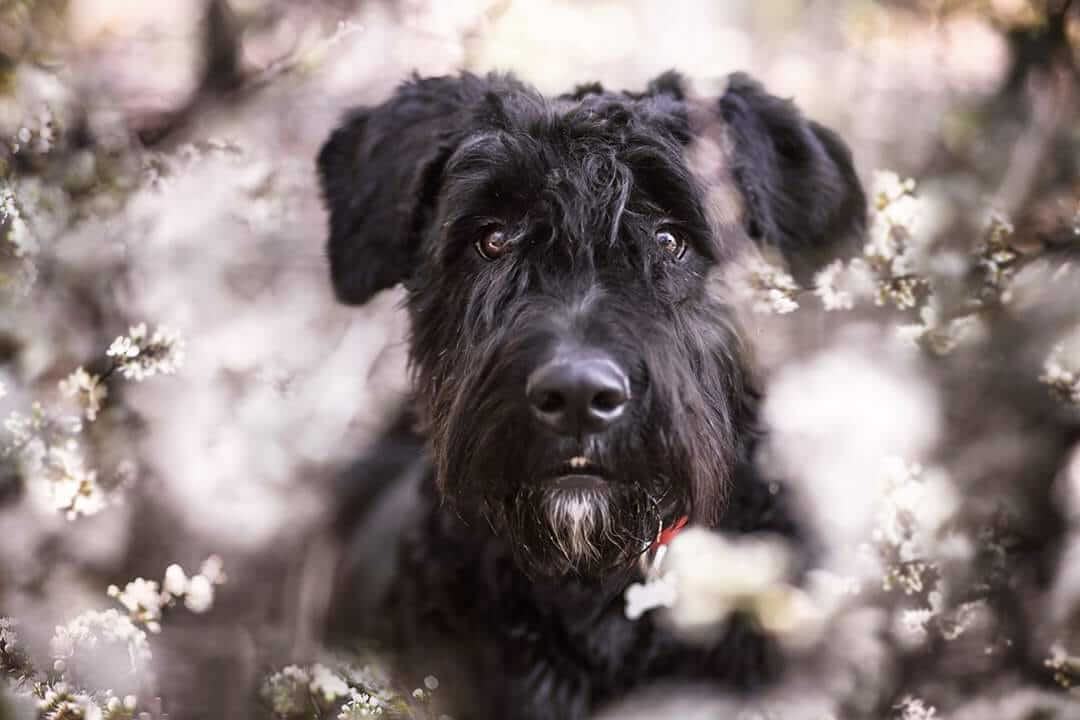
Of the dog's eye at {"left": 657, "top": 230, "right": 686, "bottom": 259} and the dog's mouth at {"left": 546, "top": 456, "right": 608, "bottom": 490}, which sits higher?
the dog's eye at {"left": 657, "top": 230, "right": 686, "bottom": 259}

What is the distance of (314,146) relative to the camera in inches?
156

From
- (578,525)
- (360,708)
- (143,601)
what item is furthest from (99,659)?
(578,525)

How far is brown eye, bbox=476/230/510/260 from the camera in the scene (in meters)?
2.46

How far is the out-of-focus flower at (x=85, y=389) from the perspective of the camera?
273 cm

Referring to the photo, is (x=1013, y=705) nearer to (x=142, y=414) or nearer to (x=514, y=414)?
(x=514, y=414)

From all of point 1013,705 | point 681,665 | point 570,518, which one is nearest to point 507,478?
point 570,518

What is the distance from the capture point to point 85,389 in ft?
8.98

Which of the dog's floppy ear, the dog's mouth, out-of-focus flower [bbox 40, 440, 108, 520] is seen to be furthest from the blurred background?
the dog's mouth

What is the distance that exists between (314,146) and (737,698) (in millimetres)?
2741

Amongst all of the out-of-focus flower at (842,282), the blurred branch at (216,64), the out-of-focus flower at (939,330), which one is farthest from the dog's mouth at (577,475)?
the blurred branch at (216,64)

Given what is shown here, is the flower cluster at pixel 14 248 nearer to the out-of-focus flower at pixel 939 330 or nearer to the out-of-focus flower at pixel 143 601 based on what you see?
the out-of-focus flower at pixel 143 601

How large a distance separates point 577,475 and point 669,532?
520 millimetres

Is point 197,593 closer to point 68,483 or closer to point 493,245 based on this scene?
point 68,483

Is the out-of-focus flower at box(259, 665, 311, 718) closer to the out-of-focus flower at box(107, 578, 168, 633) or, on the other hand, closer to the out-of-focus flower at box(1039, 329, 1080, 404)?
the out-of-focus flower at box(107, 578, 168, 633)
